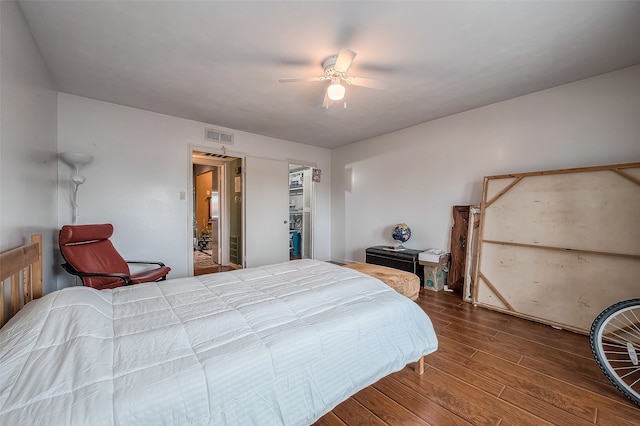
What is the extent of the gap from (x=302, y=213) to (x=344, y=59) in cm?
444

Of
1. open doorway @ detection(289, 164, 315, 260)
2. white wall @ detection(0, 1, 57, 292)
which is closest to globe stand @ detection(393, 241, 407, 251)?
open doorway @ detection(289, 164, 315, 260)

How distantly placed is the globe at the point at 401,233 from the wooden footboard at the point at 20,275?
407 cm

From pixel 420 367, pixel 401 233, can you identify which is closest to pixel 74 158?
pixel 420 367

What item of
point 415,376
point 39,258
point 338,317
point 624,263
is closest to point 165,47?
point 39,258

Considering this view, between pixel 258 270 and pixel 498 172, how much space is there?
10.6ft

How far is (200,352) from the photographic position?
3.43 ft

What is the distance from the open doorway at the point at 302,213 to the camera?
5.59 meters

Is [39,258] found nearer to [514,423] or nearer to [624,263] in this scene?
[514,423]

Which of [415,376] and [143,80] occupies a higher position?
[143,80]

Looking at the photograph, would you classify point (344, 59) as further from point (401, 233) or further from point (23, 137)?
point (401, 233)

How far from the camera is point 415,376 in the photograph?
1804mm

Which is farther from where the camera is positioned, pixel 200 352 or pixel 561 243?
pixel 561 243

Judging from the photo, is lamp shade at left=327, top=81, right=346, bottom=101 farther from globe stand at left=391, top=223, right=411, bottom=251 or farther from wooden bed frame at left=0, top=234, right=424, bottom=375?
globe stand at left=391, top=223, right=411, bottom=251

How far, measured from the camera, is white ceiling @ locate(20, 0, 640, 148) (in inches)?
67.0
